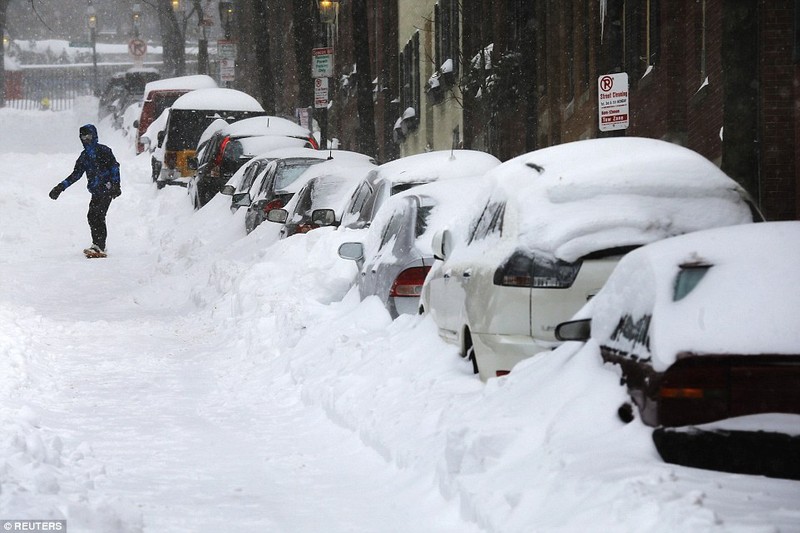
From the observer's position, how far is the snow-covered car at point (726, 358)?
4680 millimetres

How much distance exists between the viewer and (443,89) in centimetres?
3369

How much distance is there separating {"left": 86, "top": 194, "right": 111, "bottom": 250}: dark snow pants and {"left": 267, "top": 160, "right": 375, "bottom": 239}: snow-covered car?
5516 mm

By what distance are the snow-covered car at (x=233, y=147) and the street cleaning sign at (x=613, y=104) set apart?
1405 cm

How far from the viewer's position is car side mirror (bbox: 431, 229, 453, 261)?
29.7ft

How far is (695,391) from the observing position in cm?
475

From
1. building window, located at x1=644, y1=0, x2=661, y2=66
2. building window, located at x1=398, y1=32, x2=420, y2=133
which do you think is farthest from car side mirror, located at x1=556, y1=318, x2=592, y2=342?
building window, located at x1=398, y1=32, x2=420, y2=133

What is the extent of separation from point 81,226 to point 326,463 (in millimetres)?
23177

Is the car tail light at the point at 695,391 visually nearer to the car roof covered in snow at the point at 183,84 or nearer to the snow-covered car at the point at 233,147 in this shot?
the snow-covered car at the point at 233,147

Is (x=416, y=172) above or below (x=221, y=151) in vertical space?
below

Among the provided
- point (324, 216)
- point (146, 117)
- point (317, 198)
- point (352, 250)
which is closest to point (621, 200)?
point (352, 250)

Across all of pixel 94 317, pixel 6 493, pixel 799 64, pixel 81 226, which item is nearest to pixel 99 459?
pixel 6 493

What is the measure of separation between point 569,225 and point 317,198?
33.3 ft

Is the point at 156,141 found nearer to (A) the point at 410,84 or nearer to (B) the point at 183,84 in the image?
(B) the point at 183,84

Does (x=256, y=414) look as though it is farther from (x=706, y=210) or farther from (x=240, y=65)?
(x=240, y=65)
